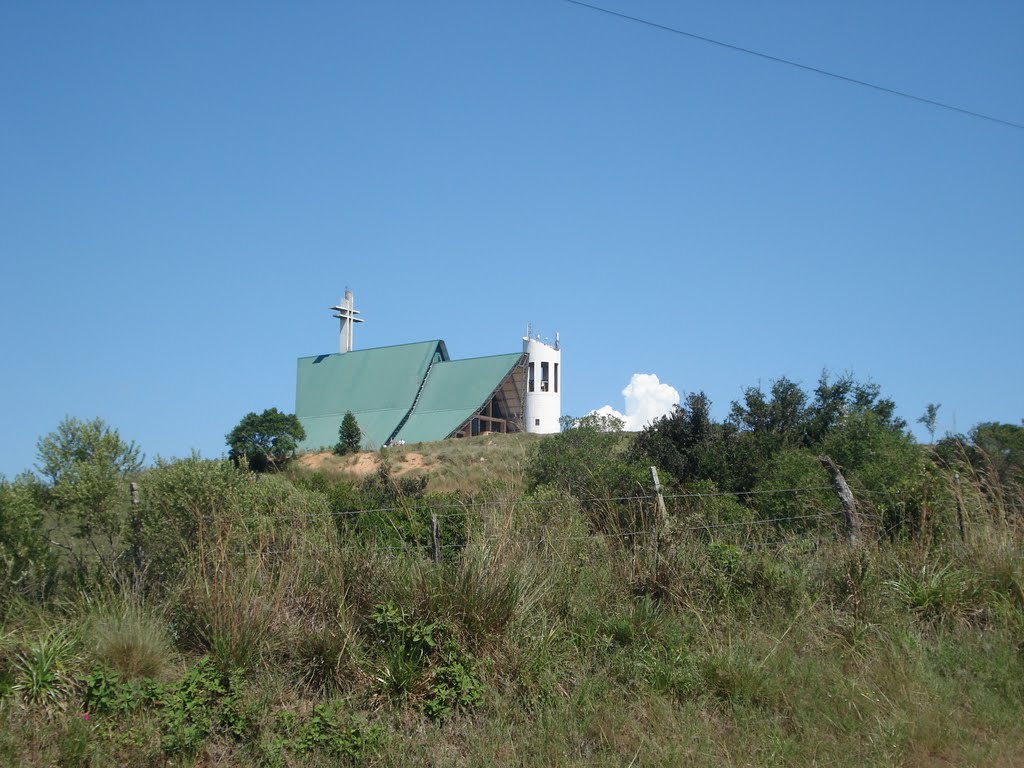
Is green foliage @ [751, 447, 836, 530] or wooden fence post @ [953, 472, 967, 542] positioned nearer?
wooden fence post @ [953, 472, 967, 542]

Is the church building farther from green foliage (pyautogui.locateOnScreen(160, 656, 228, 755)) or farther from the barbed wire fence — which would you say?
green foliage (pyautogui.locateOnScreen(160, 656, 228, 755))

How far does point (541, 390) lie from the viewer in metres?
56.1

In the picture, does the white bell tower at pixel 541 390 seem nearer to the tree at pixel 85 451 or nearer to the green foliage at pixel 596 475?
the green foliage at pixel 596 475

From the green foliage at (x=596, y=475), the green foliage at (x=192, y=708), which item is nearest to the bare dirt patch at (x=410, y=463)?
the green foliage at (x=596, y=475)

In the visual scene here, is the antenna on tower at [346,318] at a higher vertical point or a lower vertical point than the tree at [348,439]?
higher

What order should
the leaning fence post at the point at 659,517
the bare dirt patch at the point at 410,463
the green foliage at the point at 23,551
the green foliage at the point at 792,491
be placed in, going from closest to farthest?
the green foliage at the point at 23,551
the leaning fence post at the point at 659,517
the green foliage at the point at 792,491
the bare dirt patch at the point at 410,463

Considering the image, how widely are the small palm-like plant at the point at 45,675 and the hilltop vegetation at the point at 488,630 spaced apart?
15 mm

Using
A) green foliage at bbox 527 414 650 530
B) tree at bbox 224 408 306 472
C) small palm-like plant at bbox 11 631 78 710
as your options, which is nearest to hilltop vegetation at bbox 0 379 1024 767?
small palm-like plant at bbox 11 631 78 710

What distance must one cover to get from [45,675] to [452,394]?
49.6 meters

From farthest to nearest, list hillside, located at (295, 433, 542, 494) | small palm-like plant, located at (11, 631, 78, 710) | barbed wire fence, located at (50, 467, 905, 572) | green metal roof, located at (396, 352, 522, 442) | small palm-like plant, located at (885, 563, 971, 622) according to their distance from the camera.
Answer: green metal roof, located at (396, 352, 522, 442) → hillside, located at (295, 433, 542, 494) → small palm-like plant, located at (885, 563, 971, 622) → barbed wire fence, located at (50, 467, 905, 572) → small palm-like plant, located at (11, 631, 78, 710)

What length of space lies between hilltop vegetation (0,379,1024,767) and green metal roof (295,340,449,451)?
45.9 meters

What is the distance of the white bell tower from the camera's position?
183 ft

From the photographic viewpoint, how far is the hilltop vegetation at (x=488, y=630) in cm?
497

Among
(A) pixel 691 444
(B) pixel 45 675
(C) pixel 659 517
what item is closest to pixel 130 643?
(B) pixel 45 675
